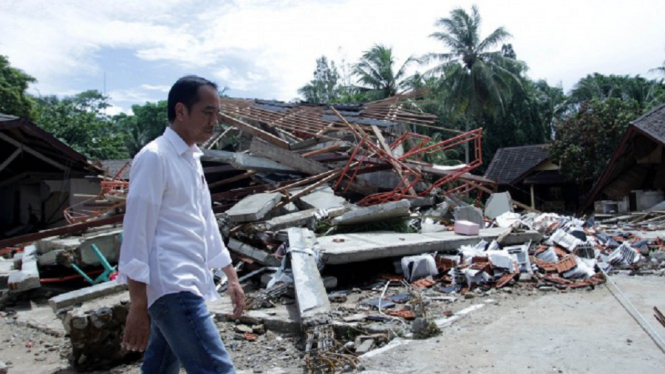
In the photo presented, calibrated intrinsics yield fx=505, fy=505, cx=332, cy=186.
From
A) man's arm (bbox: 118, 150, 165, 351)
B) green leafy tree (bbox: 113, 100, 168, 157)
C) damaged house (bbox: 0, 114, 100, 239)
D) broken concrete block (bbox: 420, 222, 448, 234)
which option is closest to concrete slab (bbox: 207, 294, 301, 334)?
man's arm (bbox: 118, 150, 165, 351)

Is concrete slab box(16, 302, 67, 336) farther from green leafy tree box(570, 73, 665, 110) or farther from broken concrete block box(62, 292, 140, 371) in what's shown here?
A: green leafy tree box(570, 73, 665, 110)

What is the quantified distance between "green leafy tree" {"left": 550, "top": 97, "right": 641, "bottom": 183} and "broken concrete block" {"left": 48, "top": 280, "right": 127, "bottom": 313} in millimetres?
22055

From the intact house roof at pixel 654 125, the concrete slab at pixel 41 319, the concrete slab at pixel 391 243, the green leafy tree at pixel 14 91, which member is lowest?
the concrete slab at pixel 41 319

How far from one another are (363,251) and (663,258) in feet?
13.1

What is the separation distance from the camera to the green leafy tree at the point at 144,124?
43.9 m

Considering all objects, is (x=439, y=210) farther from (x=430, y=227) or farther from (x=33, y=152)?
(x=33, y=152)

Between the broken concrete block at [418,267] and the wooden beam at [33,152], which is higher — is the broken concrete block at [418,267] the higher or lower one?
the lower one

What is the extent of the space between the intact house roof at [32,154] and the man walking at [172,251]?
33.5ft

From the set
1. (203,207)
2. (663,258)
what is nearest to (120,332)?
(203,207)

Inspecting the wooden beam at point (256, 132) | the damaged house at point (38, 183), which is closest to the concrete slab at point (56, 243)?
the wooden beam at point (256, 132)

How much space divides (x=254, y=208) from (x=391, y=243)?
204 cm

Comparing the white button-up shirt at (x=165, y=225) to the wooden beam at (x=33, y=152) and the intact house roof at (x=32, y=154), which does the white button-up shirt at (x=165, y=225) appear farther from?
the wooden beam at (x=33, y=152)

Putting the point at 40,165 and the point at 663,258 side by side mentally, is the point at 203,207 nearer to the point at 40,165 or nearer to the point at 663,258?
the point at 663,258

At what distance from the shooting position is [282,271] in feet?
18.8
